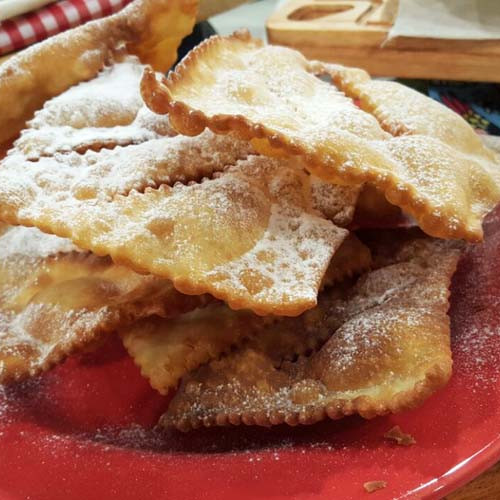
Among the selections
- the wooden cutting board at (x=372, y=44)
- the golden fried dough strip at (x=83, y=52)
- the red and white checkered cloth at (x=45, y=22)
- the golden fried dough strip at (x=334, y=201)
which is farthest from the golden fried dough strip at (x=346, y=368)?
the red and white checkered cloth at (x=45, y=22)

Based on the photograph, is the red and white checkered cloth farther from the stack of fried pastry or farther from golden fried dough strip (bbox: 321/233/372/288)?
golden fried dough strip (bbox: 321/233/372/288)

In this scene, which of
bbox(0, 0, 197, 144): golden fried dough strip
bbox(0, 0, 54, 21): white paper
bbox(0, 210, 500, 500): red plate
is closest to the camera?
bbox(0, 210, 500, 500): red plate

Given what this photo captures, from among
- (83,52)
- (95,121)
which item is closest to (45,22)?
(83,52)

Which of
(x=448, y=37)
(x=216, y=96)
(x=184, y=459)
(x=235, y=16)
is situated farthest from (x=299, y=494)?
(x=235, y=16)

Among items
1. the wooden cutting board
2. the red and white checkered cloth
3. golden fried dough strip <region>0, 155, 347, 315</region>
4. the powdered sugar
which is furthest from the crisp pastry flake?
the wooden cutting board

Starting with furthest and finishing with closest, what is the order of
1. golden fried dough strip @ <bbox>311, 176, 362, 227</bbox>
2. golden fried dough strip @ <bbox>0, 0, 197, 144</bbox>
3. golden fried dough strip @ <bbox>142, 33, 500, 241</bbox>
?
golden fried dough strip @ <bbox>0, 0, 197, 144</bbox>
golden fried dough strip @ <bbox>311, 176, 362, 227</bbox>
golden fried dough strip @ <bbox>142, 33, 500, 241</bbox>
